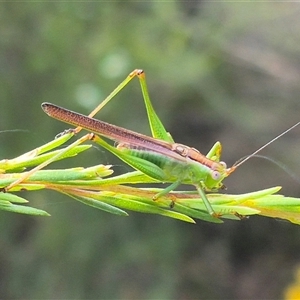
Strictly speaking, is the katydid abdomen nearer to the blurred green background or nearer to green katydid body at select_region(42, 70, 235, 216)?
green katydid body at select_region(42, 70, 235, 216)

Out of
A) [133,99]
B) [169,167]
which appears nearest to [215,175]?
[169,167]

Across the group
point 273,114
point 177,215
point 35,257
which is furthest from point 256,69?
point 177,215

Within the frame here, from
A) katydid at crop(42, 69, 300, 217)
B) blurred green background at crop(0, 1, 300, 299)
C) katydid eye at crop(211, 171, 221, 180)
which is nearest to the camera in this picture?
katydid at crop(42, 69, 300, 217)

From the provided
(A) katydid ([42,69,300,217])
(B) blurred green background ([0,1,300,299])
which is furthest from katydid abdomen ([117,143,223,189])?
(B) blurred green background ([0,1,300,299])

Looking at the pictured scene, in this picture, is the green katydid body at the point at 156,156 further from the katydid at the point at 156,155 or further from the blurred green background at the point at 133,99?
the blurred green background at the point at 133,99

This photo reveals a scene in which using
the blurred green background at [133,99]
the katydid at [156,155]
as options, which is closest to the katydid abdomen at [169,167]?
the katydid at [156,155]

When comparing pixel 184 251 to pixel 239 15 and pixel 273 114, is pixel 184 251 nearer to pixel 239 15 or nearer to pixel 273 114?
pixel 273 114
